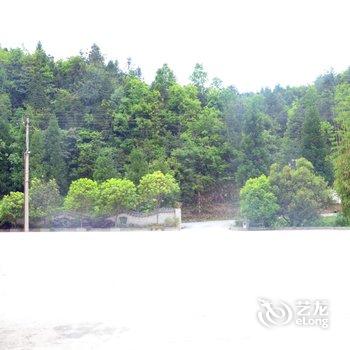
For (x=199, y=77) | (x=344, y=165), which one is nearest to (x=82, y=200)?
(x=344, y=165)

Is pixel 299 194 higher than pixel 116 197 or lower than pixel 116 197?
lower

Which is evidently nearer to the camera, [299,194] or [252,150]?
[299,194]

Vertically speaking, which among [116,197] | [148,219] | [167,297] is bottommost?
[167,297]

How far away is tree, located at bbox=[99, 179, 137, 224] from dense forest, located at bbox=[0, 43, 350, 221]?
2.68m

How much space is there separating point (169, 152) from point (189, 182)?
227cm

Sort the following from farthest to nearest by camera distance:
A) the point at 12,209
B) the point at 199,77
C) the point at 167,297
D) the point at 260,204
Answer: the point at 199,77 → the point at 260,204 → the point at 12,209 → the point at 167,297

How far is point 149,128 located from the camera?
26.5 metres

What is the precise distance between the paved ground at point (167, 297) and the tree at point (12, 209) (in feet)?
39.5

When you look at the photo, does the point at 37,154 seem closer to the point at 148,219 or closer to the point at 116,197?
the point at 116,197

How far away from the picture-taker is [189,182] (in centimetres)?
2459

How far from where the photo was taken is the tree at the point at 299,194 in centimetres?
1781

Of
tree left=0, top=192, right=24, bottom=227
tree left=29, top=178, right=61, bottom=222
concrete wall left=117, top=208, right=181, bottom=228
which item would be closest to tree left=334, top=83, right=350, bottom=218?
concrete wall left=117, top=208, right=181, bottom=228

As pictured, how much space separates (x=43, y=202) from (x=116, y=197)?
102 inches

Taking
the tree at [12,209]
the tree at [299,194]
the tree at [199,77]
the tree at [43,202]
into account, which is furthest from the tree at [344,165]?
the tree at [199,77]
